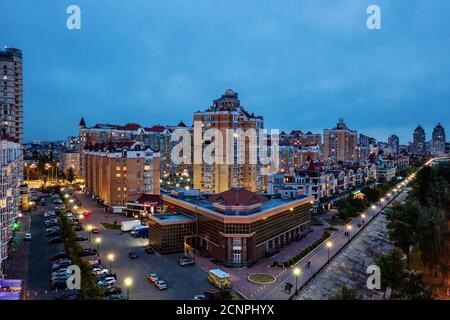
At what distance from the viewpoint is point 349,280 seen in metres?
30.1

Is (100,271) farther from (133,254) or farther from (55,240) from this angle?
(55,240)

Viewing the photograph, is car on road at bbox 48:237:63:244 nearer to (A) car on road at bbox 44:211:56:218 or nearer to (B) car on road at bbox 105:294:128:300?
(A) car on road at bbox 44:211:56:218

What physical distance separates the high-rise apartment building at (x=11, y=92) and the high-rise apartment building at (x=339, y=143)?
89023 millimetres

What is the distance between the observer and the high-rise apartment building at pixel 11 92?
51500mm

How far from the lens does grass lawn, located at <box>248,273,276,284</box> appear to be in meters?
27.3

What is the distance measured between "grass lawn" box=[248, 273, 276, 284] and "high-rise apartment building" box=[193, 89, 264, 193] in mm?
32105

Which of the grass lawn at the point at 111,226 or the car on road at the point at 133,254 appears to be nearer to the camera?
the car on road at the point at 133,254

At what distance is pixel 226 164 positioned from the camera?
60.2 m

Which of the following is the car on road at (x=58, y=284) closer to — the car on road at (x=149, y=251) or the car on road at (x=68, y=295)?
the car on road at (x=68, y=295)

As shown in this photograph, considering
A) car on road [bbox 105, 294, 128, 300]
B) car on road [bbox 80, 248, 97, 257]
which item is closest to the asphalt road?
car on road [bbox 80, 248, 97, 257]

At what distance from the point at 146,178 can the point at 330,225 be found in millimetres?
30210

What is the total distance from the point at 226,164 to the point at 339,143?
213 ft

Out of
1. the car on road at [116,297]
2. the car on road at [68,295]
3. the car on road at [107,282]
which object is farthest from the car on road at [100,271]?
the car on road at [116,297]

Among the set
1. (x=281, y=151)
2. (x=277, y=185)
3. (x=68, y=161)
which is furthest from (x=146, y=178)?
(x=68, y=161)
